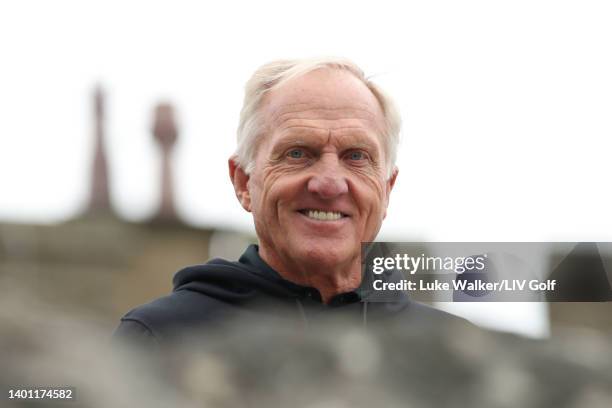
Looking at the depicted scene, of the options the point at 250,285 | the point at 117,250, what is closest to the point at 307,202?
the point at 250,285

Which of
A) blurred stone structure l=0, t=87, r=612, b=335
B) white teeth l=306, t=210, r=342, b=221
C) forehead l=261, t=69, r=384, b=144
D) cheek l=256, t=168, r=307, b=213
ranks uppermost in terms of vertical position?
blurred stone structure l=0, t=87, r=612, b=335

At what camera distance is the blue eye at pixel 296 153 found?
282 centimetres

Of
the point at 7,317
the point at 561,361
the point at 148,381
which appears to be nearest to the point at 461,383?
the point at 561,361

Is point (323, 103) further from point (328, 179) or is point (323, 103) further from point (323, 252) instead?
point (323, 252)

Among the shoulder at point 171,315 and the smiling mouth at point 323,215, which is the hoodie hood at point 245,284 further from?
the smiling mouth at point 323,215

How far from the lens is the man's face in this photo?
2.75 metres

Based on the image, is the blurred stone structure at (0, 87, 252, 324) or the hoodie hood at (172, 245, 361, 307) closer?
the hoodie hood at (172, 245, 361, 307)

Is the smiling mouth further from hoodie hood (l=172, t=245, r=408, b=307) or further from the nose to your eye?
hoodie hood (l=172, t=245, r=408, b=307)

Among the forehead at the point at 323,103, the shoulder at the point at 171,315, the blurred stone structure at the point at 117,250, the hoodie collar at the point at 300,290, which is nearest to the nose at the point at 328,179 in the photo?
the forehead at the point at 323,103

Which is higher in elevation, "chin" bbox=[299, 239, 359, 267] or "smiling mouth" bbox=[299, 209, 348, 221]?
"smiling mouth" bbox=[299, 209, 348, 221]

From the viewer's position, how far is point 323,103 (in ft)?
9.32

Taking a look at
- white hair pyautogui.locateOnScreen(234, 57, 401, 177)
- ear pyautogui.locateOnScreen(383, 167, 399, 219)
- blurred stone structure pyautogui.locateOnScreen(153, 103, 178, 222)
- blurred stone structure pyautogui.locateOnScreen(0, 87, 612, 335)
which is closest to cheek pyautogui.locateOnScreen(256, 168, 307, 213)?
white hair pyautogui.locateOnScreen(234, 57, 401, 177)

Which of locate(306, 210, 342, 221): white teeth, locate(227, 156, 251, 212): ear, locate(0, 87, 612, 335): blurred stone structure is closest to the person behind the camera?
locate(306, 210, 342, 221): white teeth

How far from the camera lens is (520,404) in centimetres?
195
